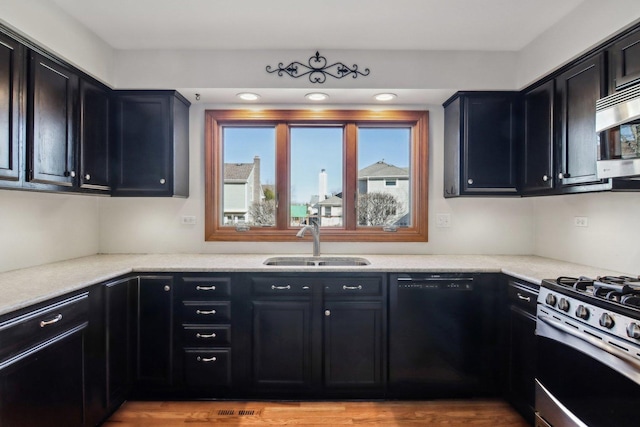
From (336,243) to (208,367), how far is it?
1370 millimetres

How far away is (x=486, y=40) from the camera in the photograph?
7.85 feet

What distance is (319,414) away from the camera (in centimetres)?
212

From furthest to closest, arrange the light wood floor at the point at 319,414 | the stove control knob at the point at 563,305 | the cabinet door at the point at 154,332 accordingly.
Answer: the cabinet door at the point at 154,332, the light wood floor at the point at 319,414, the stove control knob at the point at 563,305

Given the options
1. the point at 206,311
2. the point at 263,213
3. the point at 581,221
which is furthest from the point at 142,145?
the point at 581,221

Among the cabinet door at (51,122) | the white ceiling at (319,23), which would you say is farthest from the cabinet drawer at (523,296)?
the cabinet door at (51,122)

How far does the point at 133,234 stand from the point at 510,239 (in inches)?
129

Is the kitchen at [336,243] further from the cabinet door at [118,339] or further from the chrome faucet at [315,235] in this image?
the cabinet door at [118,339]

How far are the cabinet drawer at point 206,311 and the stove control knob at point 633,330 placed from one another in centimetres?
205

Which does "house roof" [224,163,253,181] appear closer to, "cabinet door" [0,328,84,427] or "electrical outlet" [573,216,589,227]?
"cabinet door" [0,328,84,427]

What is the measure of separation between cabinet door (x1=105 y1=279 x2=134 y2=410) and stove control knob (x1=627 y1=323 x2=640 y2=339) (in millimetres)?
2555

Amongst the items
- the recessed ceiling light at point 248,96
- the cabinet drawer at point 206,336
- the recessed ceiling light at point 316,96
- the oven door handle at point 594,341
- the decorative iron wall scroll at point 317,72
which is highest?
the decorative iron wall scroll at point 317,72

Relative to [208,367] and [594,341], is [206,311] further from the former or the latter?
[594,341]

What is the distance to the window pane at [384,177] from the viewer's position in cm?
297

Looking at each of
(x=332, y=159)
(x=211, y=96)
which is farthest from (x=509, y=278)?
(x=211, y=96)
